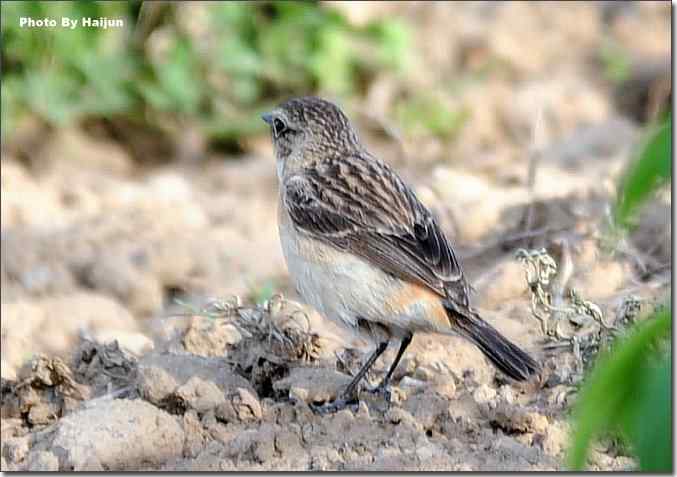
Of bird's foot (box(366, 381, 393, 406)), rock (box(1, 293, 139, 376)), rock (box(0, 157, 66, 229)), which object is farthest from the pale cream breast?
rock (box(0, 157, 66, 229))

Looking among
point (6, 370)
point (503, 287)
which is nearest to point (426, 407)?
point (503, 287)

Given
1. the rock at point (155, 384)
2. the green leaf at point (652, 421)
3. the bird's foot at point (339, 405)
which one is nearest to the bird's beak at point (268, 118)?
the rock at point (155, 384)

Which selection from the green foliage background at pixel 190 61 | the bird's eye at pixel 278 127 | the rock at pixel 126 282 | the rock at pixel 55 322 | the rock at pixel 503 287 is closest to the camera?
the bird's eye at pixel 278 127

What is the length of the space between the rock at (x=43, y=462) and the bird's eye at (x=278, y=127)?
2.29 m

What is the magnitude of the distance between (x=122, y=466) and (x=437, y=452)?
1.34 metres

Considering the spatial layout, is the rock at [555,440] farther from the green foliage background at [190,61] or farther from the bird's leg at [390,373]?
the green foliage background at [190,61]

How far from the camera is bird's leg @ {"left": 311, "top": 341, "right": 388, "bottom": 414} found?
5664 millimetres

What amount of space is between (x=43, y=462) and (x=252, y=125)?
20.9ft

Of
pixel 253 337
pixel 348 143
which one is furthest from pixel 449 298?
pixel 348 143

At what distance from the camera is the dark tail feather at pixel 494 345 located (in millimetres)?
5418

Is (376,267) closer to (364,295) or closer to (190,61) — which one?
(364,295)

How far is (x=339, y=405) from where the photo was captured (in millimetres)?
5695

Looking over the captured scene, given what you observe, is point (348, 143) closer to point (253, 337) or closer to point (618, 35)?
point (253, 337)

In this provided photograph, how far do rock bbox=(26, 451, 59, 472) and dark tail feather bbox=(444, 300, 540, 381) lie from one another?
183 cm
